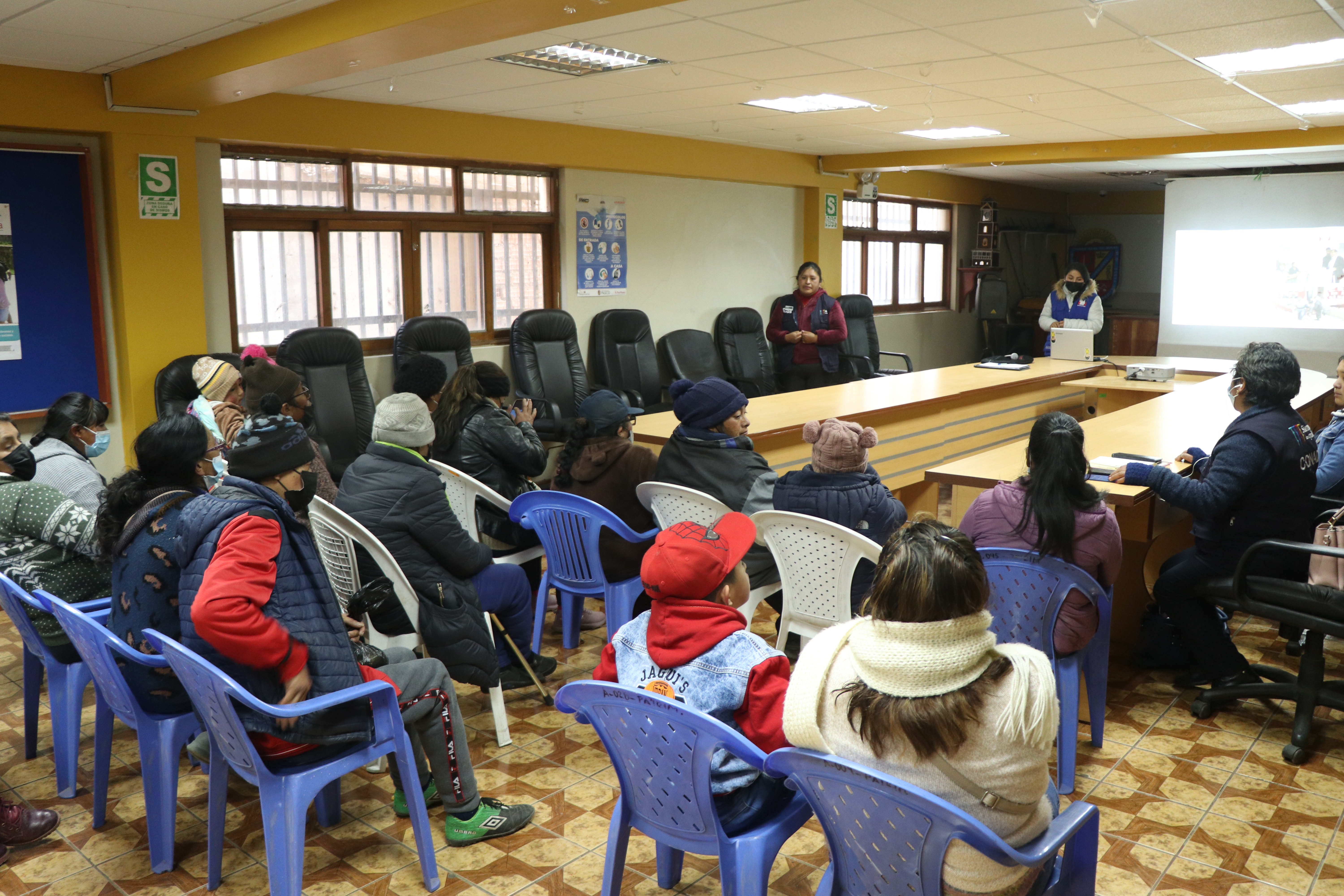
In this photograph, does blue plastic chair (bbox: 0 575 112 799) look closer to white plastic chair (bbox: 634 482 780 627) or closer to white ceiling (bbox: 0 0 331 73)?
white plastic chair (bbox: 634 482 780 627)

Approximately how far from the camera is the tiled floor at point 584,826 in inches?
90.7

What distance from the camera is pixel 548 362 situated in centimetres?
649

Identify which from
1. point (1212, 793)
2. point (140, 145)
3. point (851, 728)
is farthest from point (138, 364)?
point (1212, 793)

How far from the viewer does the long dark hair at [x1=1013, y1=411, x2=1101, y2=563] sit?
8.82 ft

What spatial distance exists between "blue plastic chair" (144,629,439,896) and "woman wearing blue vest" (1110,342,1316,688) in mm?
2386

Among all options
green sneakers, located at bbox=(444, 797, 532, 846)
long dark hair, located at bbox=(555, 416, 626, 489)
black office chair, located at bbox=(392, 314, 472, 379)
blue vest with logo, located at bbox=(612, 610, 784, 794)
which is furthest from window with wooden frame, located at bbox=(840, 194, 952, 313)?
blue vest with logo, located at bbox=(612, 610, 784, 794)

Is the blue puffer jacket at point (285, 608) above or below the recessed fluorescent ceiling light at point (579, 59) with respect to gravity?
below

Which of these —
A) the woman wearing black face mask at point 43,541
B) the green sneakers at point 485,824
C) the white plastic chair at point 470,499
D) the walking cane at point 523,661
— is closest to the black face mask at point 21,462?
the woman wearing black face mask at point 43,541

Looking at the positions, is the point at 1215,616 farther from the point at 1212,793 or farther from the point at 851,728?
the point at 851,728

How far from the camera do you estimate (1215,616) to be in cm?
329

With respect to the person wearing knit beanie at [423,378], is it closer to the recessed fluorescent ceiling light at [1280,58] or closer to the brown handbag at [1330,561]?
the brown handbag at [1330,561]

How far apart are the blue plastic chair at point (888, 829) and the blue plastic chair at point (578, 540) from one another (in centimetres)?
165

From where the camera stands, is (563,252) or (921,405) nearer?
(921,405)

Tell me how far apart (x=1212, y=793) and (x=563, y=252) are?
5.20 m
